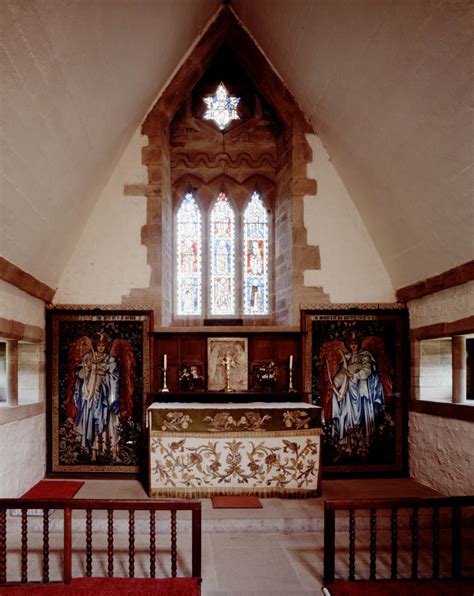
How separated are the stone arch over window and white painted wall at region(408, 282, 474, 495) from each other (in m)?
1.59

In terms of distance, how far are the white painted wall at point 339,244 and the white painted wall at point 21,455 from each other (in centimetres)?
415

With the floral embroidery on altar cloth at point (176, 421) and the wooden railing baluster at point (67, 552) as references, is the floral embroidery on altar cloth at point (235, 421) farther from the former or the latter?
the wooden railing baluster at point (67, 552)

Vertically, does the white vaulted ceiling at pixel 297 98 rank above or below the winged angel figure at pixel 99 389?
above

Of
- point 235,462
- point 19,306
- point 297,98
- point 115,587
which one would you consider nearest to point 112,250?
point 19,306

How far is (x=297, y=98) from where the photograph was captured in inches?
299

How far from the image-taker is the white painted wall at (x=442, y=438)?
19.0 feet

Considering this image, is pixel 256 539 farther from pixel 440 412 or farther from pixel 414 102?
pixel 414 102

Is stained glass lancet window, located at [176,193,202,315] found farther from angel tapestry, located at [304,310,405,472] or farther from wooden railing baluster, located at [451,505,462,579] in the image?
wooden railing baluster, located at [451,505,462,579]

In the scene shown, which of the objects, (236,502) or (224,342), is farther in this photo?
(224,342)

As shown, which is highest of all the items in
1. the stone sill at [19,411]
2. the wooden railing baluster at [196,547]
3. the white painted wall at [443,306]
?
the white painted wall at [443,306]

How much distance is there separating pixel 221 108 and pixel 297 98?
1453mm

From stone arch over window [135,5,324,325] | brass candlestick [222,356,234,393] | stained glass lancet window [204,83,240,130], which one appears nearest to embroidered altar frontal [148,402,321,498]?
brass candlestick [222,356,234,393]

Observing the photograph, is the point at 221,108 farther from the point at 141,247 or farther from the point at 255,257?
the point at 141,247

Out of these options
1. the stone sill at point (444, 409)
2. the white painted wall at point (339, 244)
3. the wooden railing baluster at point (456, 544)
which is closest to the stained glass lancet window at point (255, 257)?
the white painted wall at point (339, 244)
